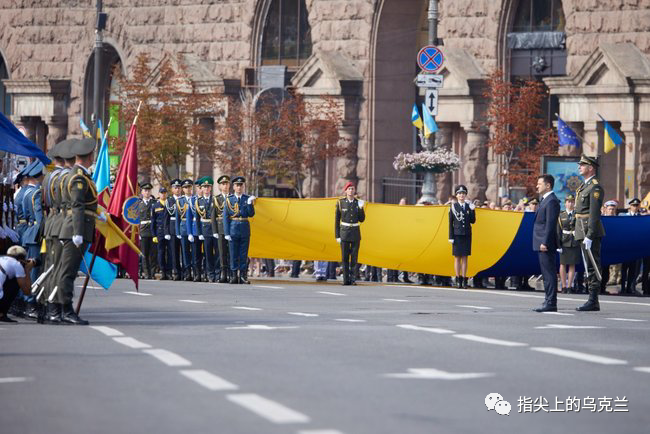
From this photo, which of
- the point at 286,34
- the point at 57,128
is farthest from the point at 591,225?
the point at 57,128

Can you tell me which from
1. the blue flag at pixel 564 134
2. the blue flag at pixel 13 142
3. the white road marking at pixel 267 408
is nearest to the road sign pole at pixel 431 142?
the blue flag at pixel 564 134

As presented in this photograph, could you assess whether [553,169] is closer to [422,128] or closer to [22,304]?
[422,128]

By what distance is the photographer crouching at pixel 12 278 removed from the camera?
18.1 m

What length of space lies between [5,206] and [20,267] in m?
2.67

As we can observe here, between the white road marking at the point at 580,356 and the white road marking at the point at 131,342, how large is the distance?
11.5 feet

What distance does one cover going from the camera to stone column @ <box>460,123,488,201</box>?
137 feet

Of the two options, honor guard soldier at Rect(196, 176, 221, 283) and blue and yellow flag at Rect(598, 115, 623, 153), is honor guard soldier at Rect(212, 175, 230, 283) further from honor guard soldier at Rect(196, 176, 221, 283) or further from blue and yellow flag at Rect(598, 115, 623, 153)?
blue and yellow flag at Rect(598, 115, 623, 153)

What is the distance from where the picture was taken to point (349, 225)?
100 feet

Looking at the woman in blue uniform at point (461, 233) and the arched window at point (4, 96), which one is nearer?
the woman in blue uniform at point (461, 233)

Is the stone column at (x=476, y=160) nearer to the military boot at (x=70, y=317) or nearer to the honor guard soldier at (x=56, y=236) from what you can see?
the honor guard soldier at (x=56, y=236)

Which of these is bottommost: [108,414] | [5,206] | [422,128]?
[108,414]

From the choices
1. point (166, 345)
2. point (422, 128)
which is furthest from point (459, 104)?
point (166, 345)

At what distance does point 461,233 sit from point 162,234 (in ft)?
22.4

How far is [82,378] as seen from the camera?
12.2m
